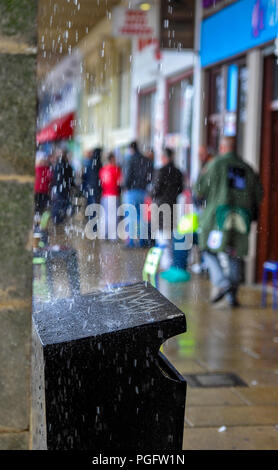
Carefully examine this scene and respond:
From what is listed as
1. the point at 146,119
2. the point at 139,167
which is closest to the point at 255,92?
the point at 139,167

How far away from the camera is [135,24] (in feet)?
42.9

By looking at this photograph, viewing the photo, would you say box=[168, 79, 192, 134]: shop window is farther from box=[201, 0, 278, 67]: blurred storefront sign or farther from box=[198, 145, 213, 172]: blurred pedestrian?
box=[198, 145, 213, 172]: blurred pedestrian

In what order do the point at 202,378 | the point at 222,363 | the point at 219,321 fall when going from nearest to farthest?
the point at 202,378, the point at 222,363, the point at 219,321

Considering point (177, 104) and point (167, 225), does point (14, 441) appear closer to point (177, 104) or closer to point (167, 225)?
point (167, 225)

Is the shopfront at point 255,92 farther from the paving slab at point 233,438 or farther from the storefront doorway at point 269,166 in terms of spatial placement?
the paving slab at point 233,438

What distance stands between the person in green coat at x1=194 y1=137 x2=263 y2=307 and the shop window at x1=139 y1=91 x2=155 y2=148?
8426 millimetres

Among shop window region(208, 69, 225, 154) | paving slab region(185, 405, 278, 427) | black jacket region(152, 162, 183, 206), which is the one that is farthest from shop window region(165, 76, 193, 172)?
paving slab region(185, 405, 278, 427)

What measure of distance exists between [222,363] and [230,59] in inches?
272

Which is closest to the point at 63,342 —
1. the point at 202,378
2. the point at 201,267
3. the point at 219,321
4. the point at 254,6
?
the point at 202,378

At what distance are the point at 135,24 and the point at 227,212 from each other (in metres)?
5.82

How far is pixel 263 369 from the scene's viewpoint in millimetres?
5441

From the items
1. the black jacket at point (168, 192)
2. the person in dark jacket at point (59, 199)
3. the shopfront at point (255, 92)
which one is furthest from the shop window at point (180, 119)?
the black jacket at point (168, 192)

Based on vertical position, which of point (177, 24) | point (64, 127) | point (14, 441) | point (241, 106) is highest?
point (177, 24)

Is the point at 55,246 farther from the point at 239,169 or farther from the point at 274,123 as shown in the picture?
the point at 274,123
